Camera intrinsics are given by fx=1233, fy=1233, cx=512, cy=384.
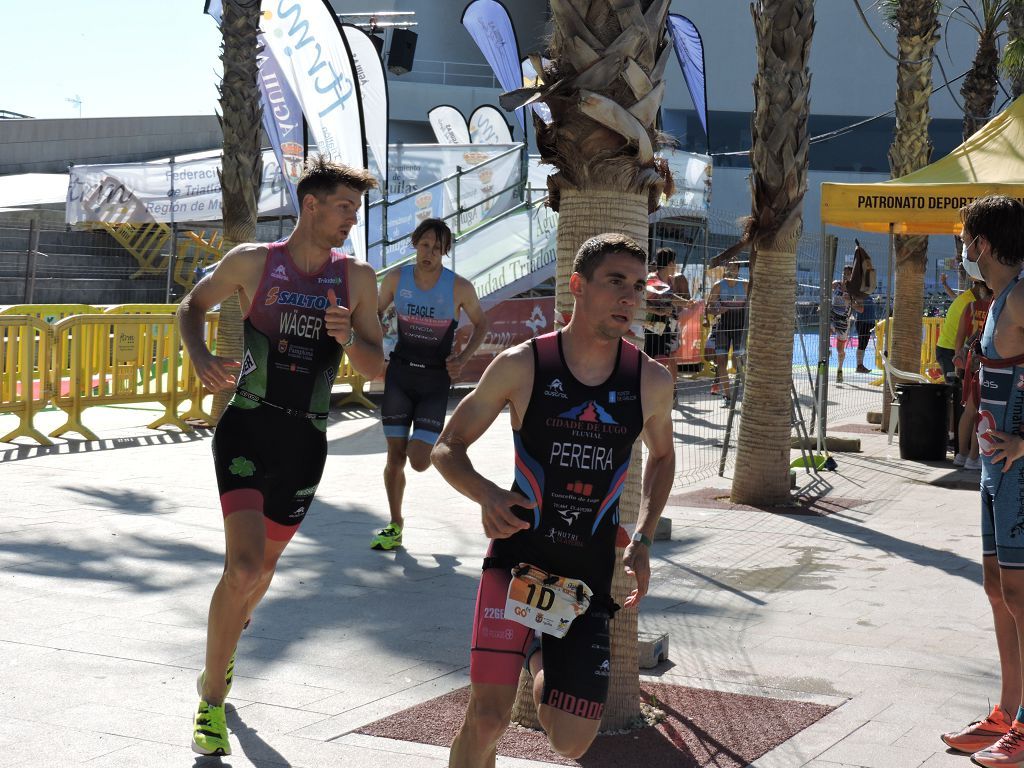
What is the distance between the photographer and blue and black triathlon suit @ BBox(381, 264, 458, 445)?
8.00m

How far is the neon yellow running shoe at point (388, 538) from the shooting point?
7.89m

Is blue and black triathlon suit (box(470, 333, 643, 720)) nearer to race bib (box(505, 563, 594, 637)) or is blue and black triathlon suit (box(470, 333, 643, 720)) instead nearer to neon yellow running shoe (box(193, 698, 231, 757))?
race bib (box(505, 563, 594, 637))

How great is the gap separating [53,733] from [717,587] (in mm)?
3987

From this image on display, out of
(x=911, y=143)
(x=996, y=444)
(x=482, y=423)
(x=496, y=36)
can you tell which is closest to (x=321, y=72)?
(x=911, y=143)

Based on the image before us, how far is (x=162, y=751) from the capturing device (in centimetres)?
427

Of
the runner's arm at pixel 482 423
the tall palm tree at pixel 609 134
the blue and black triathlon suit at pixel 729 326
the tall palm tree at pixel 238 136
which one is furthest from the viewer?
the blue and black triathlon suit at pixel 729 326

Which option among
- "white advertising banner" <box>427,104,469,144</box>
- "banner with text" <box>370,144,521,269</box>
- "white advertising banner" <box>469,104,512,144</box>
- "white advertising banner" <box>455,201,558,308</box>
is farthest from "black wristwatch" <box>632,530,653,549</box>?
"white advertising banner" <box>469,104,512,144</box>

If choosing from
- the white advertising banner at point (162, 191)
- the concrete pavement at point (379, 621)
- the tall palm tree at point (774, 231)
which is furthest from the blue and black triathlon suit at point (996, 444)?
the white advertising banner at point (162, 191)

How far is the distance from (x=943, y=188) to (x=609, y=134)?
775cm

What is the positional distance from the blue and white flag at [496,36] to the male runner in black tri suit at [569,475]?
24574mm

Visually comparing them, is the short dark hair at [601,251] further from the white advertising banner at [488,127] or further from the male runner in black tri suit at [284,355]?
the white advertising banner at [488,127]

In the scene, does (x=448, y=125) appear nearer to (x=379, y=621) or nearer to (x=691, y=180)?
(x=691, y=180)

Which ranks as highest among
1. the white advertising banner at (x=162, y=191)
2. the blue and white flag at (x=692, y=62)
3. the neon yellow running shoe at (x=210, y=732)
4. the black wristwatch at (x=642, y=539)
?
the blue and white flag at (x=692, y=62)

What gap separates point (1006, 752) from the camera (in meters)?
4.36
